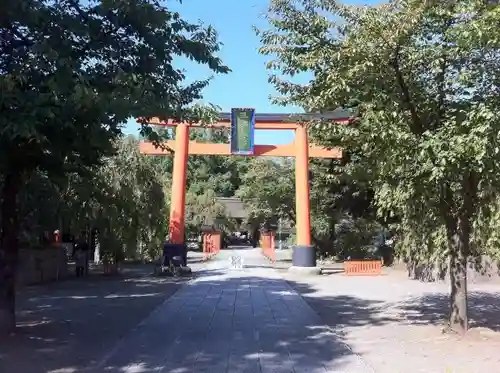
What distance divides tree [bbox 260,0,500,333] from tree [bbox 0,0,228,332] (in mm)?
1596

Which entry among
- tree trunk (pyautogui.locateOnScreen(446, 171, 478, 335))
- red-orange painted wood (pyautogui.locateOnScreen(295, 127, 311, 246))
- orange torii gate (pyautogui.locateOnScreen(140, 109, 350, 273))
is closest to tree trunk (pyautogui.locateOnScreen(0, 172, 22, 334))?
tree trunk (pyautogui.locateOnScreen(446, 171, 478, 335))

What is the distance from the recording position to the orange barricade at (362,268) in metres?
26.4

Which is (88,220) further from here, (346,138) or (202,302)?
(346,138)

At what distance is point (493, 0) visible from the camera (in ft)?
30.2

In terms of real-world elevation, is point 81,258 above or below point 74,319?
above

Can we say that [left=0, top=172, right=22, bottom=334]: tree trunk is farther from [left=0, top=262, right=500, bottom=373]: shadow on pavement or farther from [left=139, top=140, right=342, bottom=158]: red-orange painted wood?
[left=139, top=140, right=342, bottom=158]: red-orange painted wood

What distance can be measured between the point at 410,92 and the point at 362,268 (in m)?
17.3

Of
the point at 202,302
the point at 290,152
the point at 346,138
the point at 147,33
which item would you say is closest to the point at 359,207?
the point at 290,152

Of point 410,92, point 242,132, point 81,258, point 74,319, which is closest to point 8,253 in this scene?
point 74,319

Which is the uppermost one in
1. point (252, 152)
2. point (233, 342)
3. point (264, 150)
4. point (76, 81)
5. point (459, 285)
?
point (264, 150)

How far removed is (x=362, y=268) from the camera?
2694cm

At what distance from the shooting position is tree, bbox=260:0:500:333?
30.1 feet

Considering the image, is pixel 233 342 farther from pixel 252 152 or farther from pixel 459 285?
pixel 252 152

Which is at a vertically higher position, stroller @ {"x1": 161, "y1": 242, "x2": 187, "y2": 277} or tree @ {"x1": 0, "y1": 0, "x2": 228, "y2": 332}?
tree @ {"x1": 0, "y1": 0, "x2": 228, "y2": 332}
